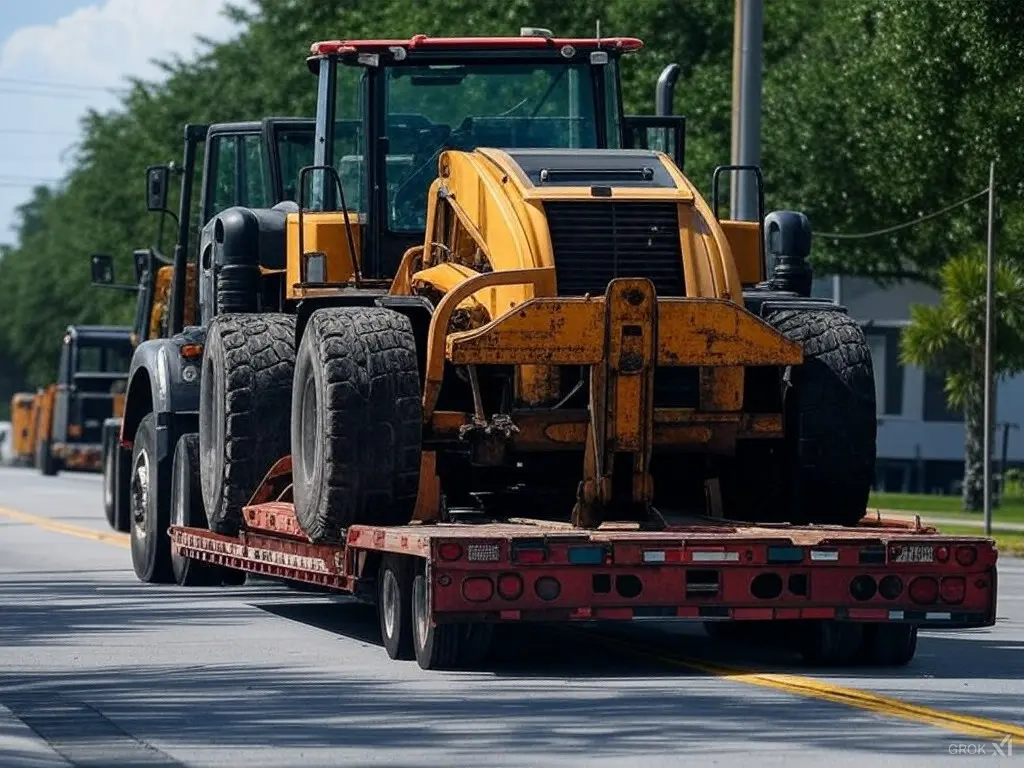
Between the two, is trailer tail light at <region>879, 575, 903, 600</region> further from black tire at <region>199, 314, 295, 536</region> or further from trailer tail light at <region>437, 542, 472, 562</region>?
black tire at <region>199, 314, 295, 536</region>

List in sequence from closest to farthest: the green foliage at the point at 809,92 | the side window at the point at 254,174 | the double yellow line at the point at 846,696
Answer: the double yellow line at the point at 846,696
the side window at the point at 254,174
the green foliage at the point at 809,92

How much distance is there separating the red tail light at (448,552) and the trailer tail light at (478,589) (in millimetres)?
125

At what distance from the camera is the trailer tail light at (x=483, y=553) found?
12.5 m

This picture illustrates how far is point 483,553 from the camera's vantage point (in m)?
12.5

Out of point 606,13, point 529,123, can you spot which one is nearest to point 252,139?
point 529,123

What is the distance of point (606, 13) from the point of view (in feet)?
172

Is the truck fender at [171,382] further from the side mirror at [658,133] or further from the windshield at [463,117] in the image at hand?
the side mirror at [658,133]

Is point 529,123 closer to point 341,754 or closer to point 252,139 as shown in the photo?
point 252,139

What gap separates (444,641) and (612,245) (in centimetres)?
250

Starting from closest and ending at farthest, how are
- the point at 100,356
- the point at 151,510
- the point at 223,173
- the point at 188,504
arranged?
the point at 188,504 < the point at 151,510 < the point at 223,173 < the point at 100,356

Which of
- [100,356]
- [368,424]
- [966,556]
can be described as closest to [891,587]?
[966,556]

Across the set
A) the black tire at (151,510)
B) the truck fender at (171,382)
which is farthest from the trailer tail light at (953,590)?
the black tire at (151,510)

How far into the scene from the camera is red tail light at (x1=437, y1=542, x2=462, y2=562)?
40.9ft

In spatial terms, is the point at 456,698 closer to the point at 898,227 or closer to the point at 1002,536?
the point at 1002,536
